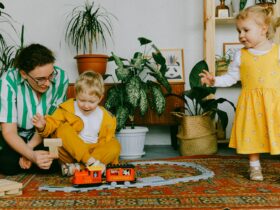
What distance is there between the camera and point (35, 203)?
1.78m

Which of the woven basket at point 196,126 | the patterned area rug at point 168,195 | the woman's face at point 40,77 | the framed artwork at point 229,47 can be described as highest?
the framed artwork at point 229,47

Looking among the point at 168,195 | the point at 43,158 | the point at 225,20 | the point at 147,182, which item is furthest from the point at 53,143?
the point at 225,20

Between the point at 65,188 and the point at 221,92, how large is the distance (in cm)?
230

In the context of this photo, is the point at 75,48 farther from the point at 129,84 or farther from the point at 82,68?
the point at 129,84

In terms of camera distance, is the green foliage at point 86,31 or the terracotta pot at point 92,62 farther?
the green foliage at point 86,31

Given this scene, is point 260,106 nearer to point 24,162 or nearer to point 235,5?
point 24,162

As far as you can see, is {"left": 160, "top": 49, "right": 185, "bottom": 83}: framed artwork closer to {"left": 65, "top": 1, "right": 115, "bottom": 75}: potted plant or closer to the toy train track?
{"left": 65, "top": 1, "right": 115, "bottom": 75}: potted plant

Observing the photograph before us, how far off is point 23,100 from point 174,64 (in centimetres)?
180

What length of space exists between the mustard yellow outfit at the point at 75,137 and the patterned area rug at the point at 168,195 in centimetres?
16

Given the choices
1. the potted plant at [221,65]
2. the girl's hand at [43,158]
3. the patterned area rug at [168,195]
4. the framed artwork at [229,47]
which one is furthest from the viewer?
the framed artwork at [229,47]

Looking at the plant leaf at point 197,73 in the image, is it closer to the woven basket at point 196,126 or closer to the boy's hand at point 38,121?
the woven basket at point 196,126

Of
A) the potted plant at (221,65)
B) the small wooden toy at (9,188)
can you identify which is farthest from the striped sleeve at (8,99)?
the potted plant at (221,65)

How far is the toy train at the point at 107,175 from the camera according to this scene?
2029 mm

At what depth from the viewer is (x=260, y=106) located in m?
2.23
